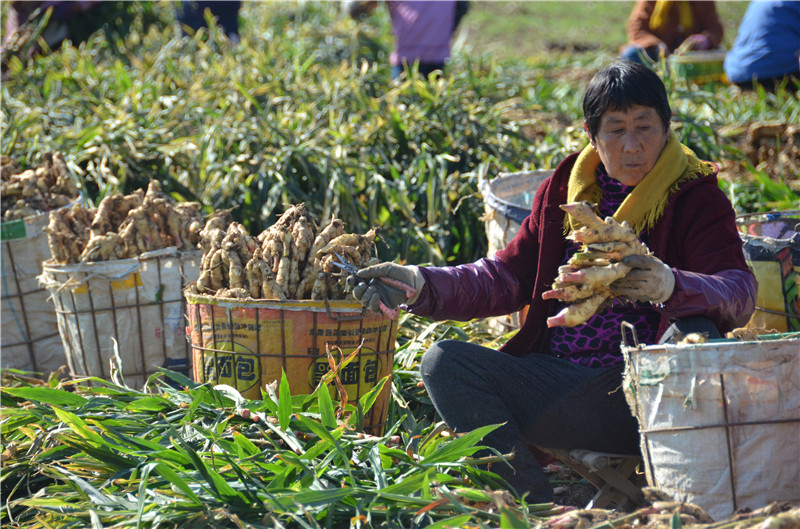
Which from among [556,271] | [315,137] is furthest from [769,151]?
[556,271]

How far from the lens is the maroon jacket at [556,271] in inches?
73.5

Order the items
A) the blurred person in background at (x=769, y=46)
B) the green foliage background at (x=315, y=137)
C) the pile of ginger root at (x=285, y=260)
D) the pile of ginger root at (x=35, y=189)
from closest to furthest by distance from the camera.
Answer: the pile of ginger root at (x=285, y=260)
the pile of ginger root at (x=35, y=189)
the green foliage background at (x=315, y=137)
the blurred person in background at (x=769, y=46)

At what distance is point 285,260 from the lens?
2373mm

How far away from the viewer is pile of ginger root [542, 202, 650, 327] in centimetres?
169

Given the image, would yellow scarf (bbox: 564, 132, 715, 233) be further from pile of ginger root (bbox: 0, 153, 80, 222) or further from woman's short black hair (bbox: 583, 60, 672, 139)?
pile of ginger root (bbox: 0, 153, 80, 222)

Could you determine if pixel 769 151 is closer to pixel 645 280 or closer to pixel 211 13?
pixel 645 280

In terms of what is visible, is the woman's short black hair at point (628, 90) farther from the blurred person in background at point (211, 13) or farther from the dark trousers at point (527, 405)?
the blurred person in background at point (211, 13)

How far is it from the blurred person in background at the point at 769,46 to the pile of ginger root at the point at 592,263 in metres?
4.29

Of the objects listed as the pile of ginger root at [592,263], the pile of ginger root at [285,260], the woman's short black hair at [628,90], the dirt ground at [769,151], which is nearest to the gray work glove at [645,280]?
the pile of ginger root at [592,263]

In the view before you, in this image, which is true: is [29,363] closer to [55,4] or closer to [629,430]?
[629,430]

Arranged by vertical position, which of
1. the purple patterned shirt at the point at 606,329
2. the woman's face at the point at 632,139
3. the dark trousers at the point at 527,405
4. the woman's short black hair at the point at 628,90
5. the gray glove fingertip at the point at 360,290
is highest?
the woman's short black hair at the point at 628,90

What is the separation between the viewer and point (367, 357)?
2.38 m

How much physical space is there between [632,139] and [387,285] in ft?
2.18

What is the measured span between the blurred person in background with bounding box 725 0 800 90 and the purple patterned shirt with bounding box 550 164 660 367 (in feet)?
12.4
